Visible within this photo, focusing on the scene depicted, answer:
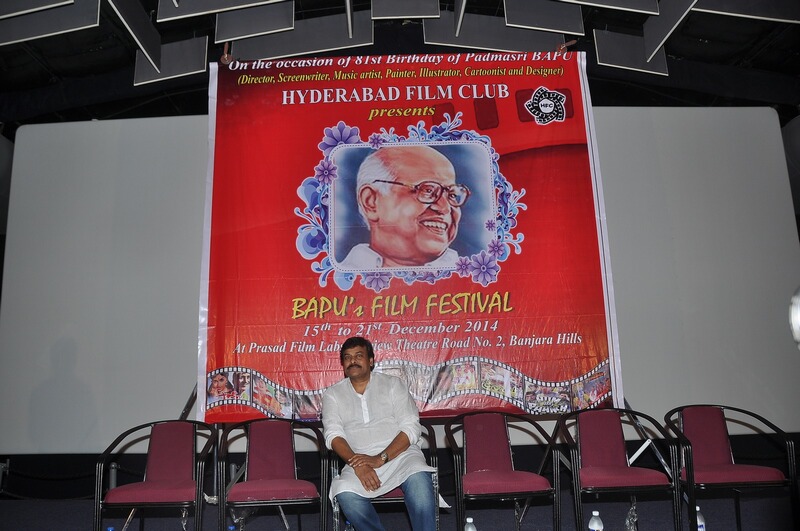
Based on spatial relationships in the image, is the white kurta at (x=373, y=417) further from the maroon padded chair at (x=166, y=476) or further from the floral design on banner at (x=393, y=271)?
the floral design on banner at (x=393, y=271)

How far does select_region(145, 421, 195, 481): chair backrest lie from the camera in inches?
164

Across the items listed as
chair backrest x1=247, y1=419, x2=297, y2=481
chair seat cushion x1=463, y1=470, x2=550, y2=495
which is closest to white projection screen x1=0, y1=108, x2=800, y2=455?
chair backrest x1=247, y1=419, x2=297, y2=481


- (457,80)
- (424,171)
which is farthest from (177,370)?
(457,80)

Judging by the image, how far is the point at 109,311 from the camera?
17.2 ft

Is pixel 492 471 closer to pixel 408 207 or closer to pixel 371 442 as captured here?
pixel 371 442

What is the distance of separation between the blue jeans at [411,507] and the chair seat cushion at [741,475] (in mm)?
1563

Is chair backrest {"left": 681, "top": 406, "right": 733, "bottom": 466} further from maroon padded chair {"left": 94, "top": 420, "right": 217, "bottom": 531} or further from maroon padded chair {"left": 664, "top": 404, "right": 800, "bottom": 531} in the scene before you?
maroon padded chair {"left": 94, "top": 420, "right": 217, "bottom": 531}

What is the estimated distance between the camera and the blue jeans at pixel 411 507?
3447mm

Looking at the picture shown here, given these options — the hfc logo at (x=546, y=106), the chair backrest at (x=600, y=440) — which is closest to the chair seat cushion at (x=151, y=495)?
the chair backrest at (x=600, y=440)

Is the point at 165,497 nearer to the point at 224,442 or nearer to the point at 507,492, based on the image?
the point at 224,442

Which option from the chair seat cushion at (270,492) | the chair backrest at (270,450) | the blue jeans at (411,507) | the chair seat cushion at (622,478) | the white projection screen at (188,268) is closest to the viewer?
the blue jeans at (411,507)

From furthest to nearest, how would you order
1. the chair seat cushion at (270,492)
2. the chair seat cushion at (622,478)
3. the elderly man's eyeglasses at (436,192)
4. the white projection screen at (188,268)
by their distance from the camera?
the white projection screen at (188,268) < the elderly man's eyeglasses at (436,192) < the chair seat cushion at (622,478) < the chair seat cushion at (270,492)

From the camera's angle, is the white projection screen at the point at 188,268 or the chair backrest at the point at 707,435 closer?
the chair backrest at the point at 707,435

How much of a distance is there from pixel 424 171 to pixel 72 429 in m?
3.17
